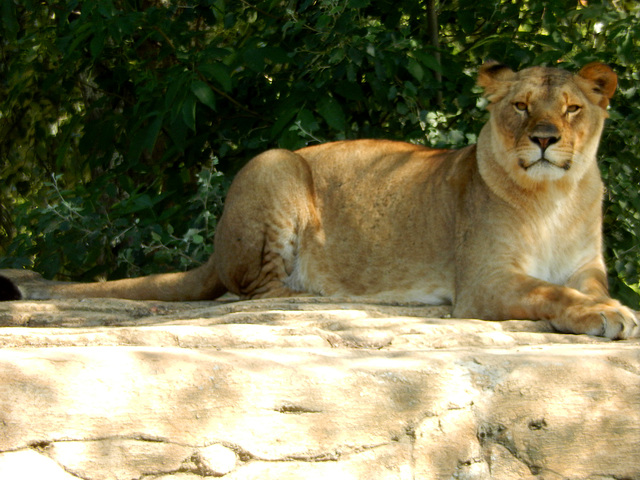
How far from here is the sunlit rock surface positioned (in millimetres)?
1915

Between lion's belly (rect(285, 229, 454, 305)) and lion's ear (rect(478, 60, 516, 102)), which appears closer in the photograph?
lion's ear (rect(478, 60, 516, 102))

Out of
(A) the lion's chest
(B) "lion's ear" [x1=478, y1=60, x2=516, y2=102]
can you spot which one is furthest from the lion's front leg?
(B) "lion's ear" [x1=478, y1=60, x2=516, y2=102]

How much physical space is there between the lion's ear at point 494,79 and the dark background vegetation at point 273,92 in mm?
862

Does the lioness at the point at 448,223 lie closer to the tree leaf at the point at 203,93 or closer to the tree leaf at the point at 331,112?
the tree leaf at the point at 331,112

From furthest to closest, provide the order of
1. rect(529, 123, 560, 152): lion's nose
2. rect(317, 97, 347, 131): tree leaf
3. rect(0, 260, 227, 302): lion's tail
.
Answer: rect(317, 97, 347, 131): tree leaf → rect(0, 260, 227, 302): lion's tail → rect(529, 123, 560, 152): lion's nose

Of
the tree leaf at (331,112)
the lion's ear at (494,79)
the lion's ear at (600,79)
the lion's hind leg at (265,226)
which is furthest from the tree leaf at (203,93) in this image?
the lion's ear at (600,79)

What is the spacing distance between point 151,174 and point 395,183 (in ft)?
8.48

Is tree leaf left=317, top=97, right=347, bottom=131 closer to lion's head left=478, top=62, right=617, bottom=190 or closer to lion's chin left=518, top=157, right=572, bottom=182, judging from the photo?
lion's head left=478, top=62, right=617, bottom=190

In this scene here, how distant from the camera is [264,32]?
5.61m

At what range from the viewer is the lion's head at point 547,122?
12.6 feet

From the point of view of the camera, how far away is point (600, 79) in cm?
410

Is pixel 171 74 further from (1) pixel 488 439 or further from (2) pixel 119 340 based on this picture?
(1) pixel 488 439

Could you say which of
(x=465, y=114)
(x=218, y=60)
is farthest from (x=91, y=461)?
(x=465, y=114)

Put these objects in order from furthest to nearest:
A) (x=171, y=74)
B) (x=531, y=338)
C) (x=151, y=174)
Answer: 1. (x=151, y=174)
2. (x=171, y=74)
3. (x=531, y=338)
